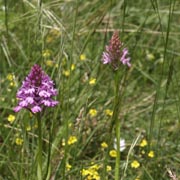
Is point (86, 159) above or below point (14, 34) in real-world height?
below

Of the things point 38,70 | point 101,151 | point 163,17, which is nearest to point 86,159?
point 101,151

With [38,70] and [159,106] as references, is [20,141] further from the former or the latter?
[159,106]

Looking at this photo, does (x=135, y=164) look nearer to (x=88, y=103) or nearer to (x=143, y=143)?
(x=143, y=143)

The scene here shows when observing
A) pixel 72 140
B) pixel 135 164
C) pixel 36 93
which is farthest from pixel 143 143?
pixel 36 93

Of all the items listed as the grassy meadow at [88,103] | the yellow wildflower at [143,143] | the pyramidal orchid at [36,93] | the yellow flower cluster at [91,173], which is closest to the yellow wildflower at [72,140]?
the grassy meadow at [88,103]

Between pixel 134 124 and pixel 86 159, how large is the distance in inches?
13.4

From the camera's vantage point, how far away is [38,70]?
1298 mm

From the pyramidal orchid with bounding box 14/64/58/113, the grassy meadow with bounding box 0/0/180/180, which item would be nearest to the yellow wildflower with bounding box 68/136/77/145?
the grassy meadow with bounding box 0/0/180/180

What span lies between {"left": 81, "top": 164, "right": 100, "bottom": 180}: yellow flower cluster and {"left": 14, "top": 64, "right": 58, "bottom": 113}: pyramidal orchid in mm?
505

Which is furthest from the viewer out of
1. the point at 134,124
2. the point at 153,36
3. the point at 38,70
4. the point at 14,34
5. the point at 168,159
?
the point at 153,36

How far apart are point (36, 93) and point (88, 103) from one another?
933 millimetres

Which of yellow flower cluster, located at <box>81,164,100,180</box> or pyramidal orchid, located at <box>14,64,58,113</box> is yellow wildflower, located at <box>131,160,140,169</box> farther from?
pyramidal orchid, located at <box>14,64,58,113</box>

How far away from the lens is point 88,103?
7.27ft

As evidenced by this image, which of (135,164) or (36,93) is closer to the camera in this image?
(36,93)
